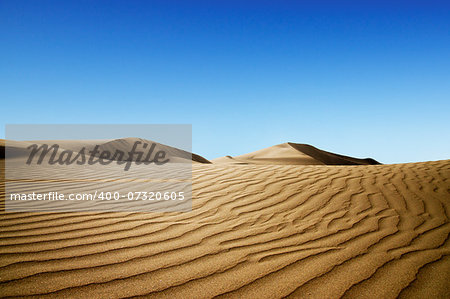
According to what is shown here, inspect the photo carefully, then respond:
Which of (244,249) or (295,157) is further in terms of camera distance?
(295,157)

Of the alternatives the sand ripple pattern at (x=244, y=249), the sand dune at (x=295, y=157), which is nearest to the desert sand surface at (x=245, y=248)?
the sand ripple pattern at (x=244, y=249)

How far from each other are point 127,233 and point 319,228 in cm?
201

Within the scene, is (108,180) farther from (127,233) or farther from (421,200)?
(421,200)

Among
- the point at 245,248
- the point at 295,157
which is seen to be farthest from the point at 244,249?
the point at 295,157

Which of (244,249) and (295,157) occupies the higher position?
(295,157)

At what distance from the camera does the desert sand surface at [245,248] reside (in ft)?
5.71

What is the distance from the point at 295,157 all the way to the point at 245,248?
25.2m

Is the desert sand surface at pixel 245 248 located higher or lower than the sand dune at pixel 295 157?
lower

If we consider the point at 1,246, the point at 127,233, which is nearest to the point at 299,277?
the point at 127,233

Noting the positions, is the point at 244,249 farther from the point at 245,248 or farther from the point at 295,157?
the point at 295,157

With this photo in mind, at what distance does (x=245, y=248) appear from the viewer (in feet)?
7.55

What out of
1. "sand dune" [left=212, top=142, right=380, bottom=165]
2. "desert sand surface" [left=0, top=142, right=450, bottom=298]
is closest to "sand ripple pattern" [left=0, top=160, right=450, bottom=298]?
"desert sand surface" [left=0, top=142, right=450, bottom=298]

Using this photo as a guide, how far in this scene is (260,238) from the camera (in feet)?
8.28

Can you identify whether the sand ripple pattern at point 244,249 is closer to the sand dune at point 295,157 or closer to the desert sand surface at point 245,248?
the desert sand surface at point 245,248
